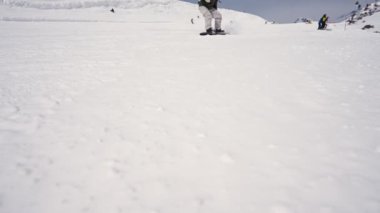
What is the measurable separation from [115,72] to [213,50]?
2.77 meters

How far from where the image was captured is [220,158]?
5.84 feet

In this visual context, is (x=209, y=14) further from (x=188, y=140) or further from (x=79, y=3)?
(x=79, y=3)

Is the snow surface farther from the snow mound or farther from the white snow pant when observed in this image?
the snow mound

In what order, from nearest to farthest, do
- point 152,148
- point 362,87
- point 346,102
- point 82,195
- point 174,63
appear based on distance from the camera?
point 82,195, point 152,148, point 346,102, point 362,87, point 174,63

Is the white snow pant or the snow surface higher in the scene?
the white snow pant

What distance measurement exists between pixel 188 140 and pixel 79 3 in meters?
26.1

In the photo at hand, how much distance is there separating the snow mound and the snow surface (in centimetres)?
2103

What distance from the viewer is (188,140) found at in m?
2.01

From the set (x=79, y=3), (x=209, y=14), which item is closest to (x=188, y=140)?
(x=209, y=14)

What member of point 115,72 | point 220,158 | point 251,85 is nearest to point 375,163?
point 220,158

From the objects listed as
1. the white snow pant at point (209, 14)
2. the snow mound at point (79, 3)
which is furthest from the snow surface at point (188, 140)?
the snow mound at point (79, 3)

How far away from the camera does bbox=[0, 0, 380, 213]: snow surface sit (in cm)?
143

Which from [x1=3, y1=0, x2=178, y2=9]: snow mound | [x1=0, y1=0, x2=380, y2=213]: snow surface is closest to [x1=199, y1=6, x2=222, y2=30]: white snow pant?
[x1=0, y1=0, x2=380, y2=213]: snow surface

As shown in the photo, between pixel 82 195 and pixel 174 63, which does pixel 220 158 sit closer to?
pixel 82 195
